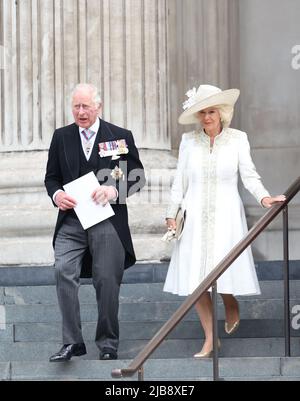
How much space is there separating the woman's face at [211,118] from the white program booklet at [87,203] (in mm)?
879

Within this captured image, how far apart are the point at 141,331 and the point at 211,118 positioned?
1520 mm

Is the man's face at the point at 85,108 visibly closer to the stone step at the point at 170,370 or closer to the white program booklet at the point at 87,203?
the white program booklet at the point at 87,203

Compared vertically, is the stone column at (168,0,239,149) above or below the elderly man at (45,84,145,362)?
above

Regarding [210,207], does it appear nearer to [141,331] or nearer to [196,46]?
[141,331]

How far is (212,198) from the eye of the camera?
1109cm

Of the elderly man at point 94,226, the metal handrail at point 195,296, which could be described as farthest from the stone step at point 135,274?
the metal handrail at point 195,296

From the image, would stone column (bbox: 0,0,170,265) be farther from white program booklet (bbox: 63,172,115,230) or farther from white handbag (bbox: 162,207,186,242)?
white program booklet (bbox: 63,172,115,230)

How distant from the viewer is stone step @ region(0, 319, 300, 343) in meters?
11.1

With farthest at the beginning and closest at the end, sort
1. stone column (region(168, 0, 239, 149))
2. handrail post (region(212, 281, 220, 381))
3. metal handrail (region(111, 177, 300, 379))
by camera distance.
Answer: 1. stone column (region(168, 0, 239, 149))
2. handrail post (region(212, 281, 220, 381))
3. metal handrail (region(111, 177, 300, 379))

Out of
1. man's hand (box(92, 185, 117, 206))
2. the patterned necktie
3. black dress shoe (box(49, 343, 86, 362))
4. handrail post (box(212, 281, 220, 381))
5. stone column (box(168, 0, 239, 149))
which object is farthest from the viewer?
stone column (box(168, 0, 239, 149))

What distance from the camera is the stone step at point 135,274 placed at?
12.6 metres

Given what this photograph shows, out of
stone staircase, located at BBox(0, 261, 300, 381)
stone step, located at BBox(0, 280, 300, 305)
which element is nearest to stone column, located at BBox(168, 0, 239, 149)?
stone staircase, located at BBox(0, 261, 300, 381)

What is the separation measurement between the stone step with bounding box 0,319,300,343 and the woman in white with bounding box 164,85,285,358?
0.71 feet

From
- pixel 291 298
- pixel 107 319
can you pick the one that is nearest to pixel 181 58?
pixel 291 298
